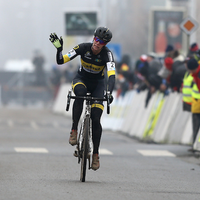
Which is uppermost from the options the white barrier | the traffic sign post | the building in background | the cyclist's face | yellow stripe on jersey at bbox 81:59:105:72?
the cyclist's face

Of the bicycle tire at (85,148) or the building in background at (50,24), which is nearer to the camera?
the bicycle tire at (85,148)

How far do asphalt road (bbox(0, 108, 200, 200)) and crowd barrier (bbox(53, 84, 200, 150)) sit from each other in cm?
42

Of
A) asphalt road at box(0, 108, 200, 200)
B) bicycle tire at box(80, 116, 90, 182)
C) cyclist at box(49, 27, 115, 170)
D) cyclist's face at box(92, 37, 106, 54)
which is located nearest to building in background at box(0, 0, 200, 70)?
asphalt road at box(0, 108, 200, 200)

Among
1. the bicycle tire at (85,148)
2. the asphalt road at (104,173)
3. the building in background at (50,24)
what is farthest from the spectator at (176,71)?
the building in background at (50,24)

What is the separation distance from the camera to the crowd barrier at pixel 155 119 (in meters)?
15.2

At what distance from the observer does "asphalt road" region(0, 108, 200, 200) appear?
7602 millimetres

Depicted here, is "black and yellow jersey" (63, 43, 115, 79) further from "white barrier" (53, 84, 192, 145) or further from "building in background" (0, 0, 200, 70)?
"building in background" (0, 0, 200, 70)

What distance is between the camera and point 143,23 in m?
85.7

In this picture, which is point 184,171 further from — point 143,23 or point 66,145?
point 143,23

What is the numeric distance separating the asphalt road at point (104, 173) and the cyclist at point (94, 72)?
63cm

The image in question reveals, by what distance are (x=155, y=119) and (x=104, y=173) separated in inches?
277

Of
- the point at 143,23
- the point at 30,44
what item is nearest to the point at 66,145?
the point at 30,44

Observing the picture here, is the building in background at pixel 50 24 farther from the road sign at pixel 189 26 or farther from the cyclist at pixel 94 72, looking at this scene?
the cyclist at pixel 94 72

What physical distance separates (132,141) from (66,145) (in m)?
2.45
